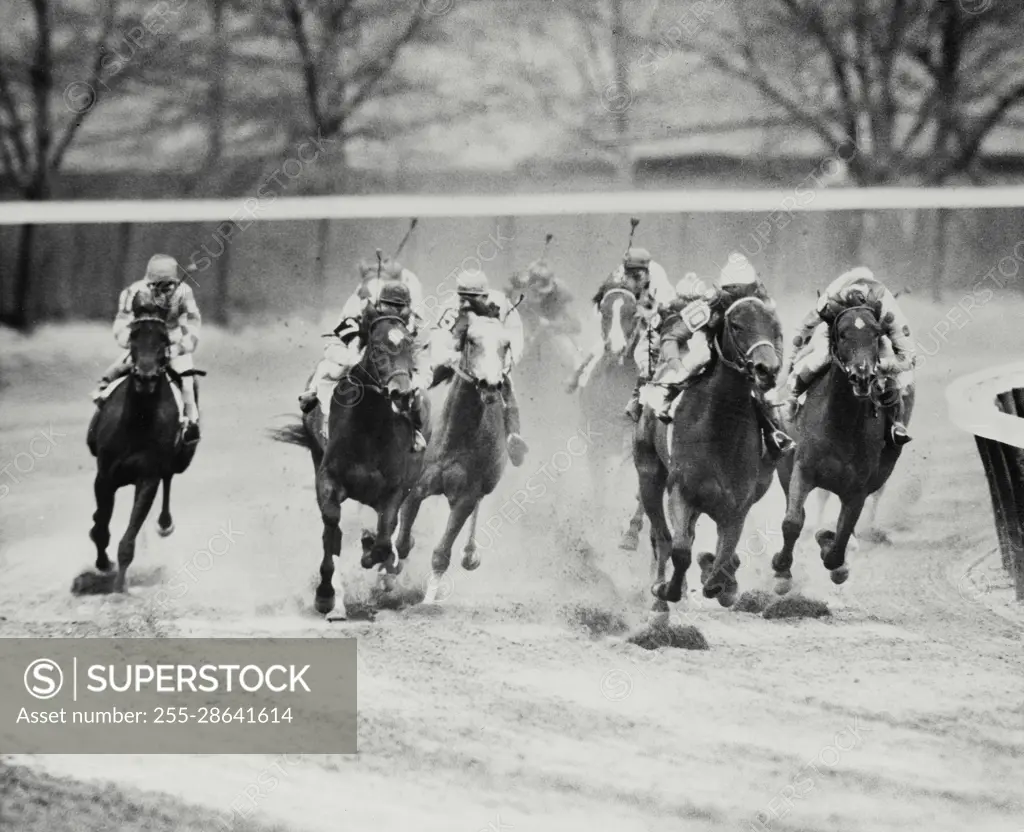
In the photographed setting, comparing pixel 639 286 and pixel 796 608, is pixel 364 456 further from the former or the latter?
pixel 796 608

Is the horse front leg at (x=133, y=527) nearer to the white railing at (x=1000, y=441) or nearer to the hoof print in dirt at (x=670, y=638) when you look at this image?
the hoof print in dirt at (x=670, y=638)

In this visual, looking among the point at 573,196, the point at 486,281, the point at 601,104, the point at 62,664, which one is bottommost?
the point at 62,664

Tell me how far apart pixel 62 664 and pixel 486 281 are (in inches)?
93.0

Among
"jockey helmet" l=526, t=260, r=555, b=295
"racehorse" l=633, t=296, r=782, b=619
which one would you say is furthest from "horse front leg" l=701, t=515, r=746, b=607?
"jockey helmet" l=526, t=260, r=555, b=295

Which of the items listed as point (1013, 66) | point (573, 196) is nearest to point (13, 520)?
point (573, 196)

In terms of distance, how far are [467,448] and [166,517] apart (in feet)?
4.28

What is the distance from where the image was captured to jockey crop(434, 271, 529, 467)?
545cm

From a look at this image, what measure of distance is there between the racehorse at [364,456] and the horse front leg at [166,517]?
0.49 m

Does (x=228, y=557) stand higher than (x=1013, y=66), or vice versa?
(x=1013, y=66)

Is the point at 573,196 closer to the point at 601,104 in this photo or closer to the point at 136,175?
the point at 601,104

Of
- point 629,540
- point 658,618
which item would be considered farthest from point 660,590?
point 629,540

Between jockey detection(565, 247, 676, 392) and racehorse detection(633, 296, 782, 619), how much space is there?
0.33 metres

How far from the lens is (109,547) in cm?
555

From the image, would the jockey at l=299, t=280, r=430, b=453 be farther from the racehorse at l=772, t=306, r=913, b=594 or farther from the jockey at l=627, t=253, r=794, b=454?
the racehorse at l=772, t=306, r=913, b=594
